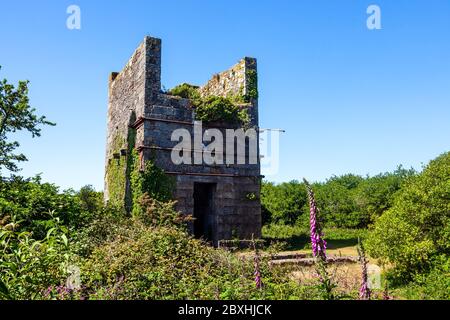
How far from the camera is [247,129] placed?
15.7 meters

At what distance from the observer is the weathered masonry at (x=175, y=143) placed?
47.0 feet

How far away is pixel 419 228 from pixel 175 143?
27.7 ft

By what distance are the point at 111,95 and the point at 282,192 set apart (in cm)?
1424

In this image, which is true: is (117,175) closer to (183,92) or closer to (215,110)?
(183,92)

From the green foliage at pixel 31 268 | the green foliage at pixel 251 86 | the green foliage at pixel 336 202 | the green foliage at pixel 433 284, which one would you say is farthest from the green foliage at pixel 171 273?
the green foliage at pixel 336 202

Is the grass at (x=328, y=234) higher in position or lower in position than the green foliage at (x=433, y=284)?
lower

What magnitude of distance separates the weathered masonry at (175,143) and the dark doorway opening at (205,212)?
4 centimetres

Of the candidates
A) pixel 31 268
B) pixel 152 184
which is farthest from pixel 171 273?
pixel 152 184

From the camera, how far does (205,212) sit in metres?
16.4

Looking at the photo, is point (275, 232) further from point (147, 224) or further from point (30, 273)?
point (30, 273)

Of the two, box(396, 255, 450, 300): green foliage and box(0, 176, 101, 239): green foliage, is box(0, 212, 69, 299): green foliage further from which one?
box(396, 255, 450, 300): green foliage

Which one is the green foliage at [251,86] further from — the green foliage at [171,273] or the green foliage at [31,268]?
the green foliage at [31,268]

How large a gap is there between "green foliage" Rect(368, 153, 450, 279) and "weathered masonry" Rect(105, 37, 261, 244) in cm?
555
